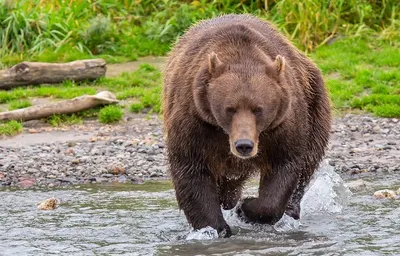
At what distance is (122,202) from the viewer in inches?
336

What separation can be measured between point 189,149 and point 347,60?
7.45 metres

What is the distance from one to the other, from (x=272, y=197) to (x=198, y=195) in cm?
51

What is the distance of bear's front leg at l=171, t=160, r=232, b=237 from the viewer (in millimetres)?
6652

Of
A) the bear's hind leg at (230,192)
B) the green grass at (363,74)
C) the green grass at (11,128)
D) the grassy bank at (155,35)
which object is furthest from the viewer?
the grassy bank at (155,35)

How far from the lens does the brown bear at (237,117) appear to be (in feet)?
19.9

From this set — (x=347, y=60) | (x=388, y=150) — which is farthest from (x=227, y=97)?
(x=347, y=60)

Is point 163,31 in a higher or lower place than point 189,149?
lower

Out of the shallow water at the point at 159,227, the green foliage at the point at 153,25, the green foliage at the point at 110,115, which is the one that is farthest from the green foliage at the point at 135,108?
the shallow water at the point at 159,227

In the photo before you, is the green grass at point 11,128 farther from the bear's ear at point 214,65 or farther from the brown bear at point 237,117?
the bear's ear at point 214,65

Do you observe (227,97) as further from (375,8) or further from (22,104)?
(375,8)

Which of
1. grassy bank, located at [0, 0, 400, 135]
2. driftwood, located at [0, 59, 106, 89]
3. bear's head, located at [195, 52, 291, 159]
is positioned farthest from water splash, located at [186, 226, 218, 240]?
driftwood, located at [0, 59, 106, 89]

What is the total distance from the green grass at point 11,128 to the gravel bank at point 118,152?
0.10m

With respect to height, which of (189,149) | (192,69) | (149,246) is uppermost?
(192,69)

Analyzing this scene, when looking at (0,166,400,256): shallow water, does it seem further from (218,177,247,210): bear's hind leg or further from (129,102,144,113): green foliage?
(129,102,144,113): green foliage
